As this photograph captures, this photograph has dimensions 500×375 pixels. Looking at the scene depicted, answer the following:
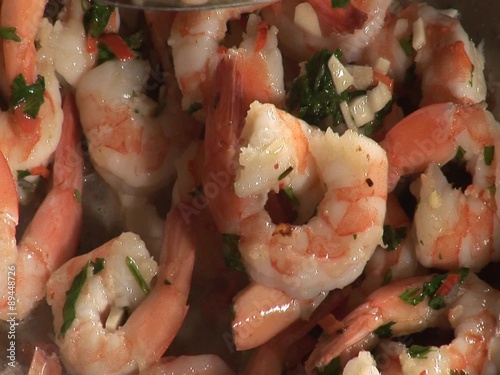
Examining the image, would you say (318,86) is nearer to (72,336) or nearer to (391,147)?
(391,147)

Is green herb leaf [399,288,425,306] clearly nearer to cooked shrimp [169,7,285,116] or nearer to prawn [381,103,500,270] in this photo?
prawn [381,103,500,270]

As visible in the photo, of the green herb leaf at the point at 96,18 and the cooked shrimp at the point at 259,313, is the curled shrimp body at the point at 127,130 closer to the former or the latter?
the green herb leaf at the point at 96,18

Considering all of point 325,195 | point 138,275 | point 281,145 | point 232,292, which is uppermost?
point 281,145

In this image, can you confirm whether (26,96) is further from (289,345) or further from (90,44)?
(289,345)

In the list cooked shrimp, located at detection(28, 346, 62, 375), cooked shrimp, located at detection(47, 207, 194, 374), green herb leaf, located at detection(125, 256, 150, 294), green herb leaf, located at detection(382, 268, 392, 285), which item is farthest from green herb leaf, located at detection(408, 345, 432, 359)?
cooked shrimp, located at detection(28, 346, 62, 375)

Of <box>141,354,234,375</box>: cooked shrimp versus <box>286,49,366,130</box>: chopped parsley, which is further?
<box>286,49,366,130</box>: chopped parsley

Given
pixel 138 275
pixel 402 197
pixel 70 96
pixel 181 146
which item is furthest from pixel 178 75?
pixel 402 197
